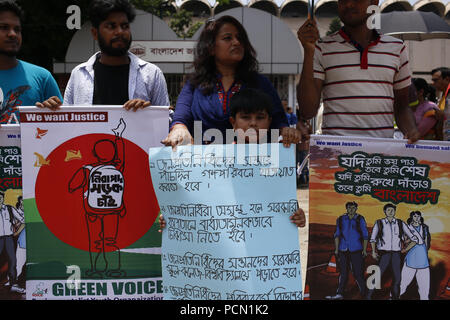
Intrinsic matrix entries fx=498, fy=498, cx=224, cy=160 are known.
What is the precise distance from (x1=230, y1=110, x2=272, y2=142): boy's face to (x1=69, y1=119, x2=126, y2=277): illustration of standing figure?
699 millimetres

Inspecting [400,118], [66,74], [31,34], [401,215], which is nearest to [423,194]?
[401,215]

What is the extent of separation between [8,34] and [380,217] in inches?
102

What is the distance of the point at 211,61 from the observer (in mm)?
2953

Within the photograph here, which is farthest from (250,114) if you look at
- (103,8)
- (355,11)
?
(103,8)

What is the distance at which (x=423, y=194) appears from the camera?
2.83 meters

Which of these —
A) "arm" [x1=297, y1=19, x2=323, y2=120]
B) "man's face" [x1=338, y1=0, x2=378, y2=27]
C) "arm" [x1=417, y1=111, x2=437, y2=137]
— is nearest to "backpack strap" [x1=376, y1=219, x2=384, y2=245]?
"arm" [x1=297, y1=19, x2=323, y2=120]

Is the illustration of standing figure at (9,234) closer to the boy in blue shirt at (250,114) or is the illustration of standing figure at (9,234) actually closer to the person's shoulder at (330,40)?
the boy in blue shirt at (250,114)

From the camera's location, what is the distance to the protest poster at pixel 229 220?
2484 mm

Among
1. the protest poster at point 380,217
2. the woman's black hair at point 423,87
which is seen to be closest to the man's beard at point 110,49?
the protest poster at point 380,217

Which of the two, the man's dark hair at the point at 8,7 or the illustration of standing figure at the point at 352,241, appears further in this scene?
the man's dark hair at the point at 8,7

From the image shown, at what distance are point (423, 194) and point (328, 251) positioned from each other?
628 millimetres

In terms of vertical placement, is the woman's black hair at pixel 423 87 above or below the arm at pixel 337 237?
above

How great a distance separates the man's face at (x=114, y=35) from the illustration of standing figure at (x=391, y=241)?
1.87 m

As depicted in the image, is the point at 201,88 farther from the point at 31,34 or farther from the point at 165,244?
the point at 31,34
